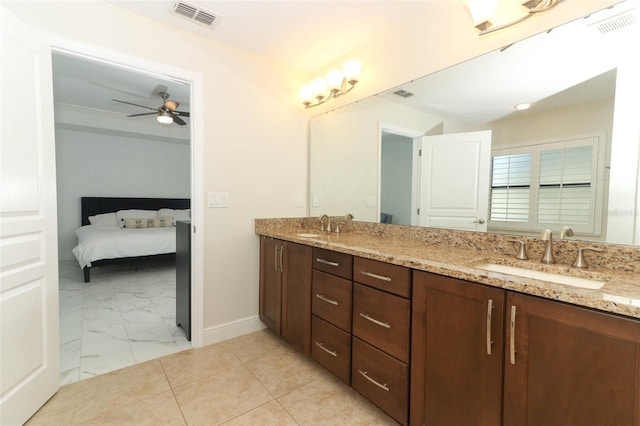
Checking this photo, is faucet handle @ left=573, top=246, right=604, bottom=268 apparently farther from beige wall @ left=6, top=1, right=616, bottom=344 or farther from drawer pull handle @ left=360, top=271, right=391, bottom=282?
beige wall @ left=6, top=1, right=616, bottom=344

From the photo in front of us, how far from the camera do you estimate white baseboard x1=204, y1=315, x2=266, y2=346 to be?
7.51ft

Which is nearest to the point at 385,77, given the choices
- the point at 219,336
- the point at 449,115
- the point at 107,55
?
the point at 449,115

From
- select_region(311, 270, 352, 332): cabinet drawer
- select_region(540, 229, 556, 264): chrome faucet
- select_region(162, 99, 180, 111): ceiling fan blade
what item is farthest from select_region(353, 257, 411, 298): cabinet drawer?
select_region(162, 99, 180, 111): ceiling fan blade

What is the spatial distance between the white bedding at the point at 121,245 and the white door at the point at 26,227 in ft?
8.62

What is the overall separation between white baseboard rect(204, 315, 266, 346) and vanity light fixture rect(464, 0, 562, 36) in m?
2.62

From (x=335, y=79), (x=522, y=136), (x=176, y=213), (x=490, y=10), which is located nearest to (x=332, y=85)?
(x=335, y=79)

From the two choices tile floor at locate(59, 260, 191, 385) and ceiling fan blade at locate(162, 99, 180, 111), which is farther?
ceiling fan blade at locate(162, 99, 180, 111)

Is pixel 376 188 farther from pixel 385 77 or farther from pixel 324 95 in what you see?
pixel 324 95

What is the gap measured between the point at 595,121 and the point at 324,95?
1.87 meters

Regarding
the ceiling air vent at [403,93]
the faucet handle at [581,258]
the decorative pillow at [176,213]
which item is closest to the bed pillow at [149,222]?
the decorative pillow at [176,213]

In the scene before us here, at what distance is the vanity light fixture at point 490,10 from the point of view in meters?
1.32

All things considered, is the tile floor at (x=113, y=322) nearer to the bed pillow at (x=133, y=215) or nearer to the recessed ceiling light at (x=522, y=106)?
the bed pillow at (x=133, y=215)

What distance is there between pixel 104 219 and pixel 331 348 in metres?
5.37

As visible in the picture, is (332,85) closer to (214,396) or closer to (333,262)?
(333,262)
